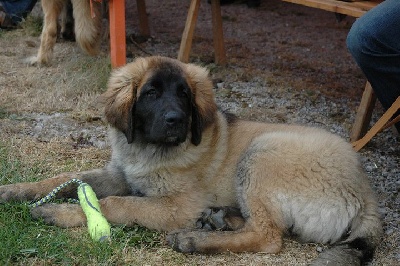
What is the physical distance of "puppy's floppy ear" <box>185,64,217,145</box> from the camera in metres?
3.33

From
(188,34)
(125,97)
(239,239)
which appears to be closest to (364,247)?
(239,239)

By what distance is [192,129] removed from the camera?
3.36 m

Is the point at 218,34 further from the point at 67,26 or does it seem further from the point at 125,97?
the point at 125,97

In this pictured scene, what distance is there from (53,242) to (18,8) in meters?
5.40

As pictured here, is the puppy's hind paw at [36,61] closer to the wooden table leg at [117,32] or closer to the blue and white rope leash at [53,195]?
the wooden table leg at [117,32]

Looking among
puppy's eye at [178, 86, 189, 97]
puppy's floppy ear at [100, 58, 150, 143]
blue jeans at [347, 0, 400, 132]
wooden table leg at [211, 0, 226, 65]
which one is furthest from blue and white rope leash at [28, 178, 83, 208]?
wooden table leg at [211, 0, 226, 65]

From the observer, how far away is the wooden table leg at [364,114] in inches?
180

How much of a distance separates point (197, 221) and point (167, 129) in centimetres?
52

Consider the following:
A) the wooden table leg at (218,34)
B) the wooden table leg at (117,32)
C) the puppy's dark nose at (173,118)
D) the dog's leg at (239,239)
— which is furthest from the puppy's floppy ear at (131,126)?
the wooden table leg at (218,34)

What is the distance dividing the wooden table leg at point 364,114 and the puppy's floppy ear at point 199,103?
5.25 feet

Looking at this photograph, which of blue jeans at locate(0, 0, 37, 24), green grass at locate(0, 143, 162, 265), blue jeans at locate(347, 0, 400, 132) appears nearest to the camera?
green grass at locate(0, 143, 162, 265)

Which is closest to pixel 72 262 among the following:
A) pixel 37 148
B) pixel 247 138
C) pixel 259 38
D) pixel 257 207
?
pixel 257 207

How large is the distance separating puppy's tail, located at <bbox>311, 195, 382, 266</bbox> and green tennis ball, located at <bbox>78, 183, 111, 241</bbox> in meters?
1.00

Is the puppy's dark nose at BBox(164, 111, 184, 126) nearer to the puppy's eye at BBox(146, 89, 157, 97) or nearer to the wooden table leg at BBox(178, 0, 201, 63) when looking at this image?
the puppy's eye at BBox(146, 89, 157, 97)
